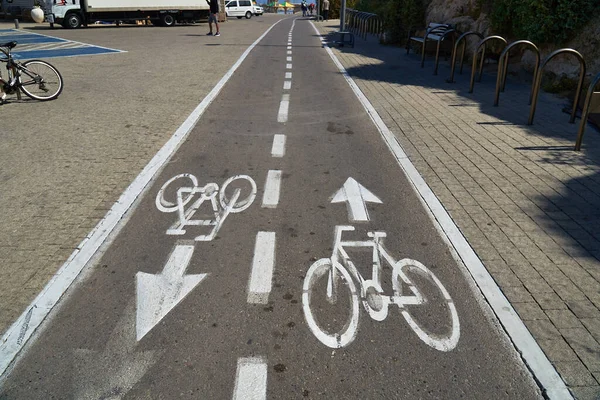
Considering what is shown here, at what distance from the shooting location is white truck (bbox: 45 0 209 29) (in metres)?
32.6

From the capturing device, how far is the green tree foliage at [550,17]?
11398 mm

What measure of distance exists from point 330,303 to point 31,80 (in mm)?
9326

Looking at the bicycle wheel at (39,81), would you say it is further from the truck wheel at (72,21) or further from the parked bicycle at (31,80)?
the truck wheel at (72,21)

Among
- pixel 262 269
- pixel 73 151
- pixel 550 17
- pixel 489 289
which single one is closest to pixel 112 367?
pixel 262 269

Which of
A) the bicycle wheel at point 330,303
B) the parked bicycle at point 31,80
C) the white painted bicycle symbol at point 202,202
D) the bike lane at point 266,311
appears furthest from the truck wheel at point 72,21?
the bicycle wheel at point 330,303

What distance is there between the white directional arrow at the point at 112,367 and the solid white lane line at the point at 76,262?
0.47 meters

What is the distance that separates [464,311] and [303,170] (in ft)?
11.2

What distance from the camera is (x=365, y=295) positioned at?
4148 mm

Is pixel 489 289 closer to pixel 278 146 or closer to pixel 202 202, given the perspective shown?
pixel 202 202

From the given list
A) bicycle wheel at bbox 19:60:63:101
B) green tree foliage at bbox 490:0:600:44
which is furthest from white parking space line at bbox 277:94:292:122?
green tree foliage at bbox 490:0:600:44

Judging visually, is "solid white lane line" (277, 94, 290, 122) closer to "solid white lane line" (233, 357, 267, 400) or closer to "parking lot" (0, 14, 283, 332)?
"parking lot" (0, 14, 283, 332)

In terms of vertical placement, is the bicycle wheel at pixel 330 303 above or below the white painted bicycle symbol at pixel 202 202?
below

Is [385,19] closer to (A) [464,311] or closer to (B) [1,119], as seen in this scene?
(B) [1,119]

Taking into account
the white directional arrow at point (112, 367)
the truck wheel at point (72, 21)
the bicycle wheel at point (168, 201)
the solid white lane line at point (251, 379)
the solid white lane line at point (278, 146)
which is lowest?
the white directional arrow at point (112, 367)
